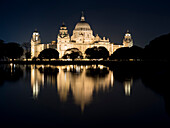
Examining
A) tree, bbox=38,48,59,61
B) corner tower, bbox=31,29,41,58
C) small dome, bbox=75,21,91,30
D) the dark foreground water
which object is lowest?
the dark foreground water

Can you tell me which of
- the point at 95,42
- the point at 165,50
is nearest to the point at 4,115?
the point at 165,50

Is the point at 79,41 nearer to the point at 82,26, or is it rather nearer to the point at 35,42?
the point at 82,26

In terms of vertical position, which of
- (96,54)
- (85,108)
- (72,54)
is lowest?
(85,108)

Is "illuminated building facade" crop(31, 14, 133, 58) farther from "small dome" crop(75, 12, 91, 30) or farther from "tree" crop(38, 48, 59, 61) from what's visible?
"tree" crop(38, 48, 59, 61)

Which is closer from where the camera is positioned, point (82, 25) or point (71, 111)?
point (71, 111)

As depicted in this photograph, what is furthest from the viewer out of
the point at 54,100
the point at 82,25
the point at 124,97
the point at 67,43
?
the point at 82,25

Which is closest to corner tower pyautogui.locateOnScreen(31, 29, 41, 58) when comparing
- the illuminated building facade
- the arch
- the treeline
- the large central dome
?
the illuminated building facade

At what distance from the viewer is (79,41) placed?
150 m

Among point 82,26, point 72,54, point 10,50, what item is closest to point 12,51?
point 10,50

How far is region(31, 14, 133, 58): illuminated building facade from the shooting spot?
141m

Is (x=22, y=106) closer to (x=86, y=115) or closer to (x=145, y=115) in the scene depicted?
(x=86, y=115)

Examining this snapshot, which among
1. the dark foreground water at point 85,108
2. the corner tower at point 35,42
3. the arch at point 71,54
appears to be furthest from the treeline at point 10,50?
the dark foreground water at point 85,108

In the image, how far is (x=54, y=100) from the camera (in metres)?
16.7

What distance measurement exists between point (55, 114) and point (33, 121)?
1.40 m
